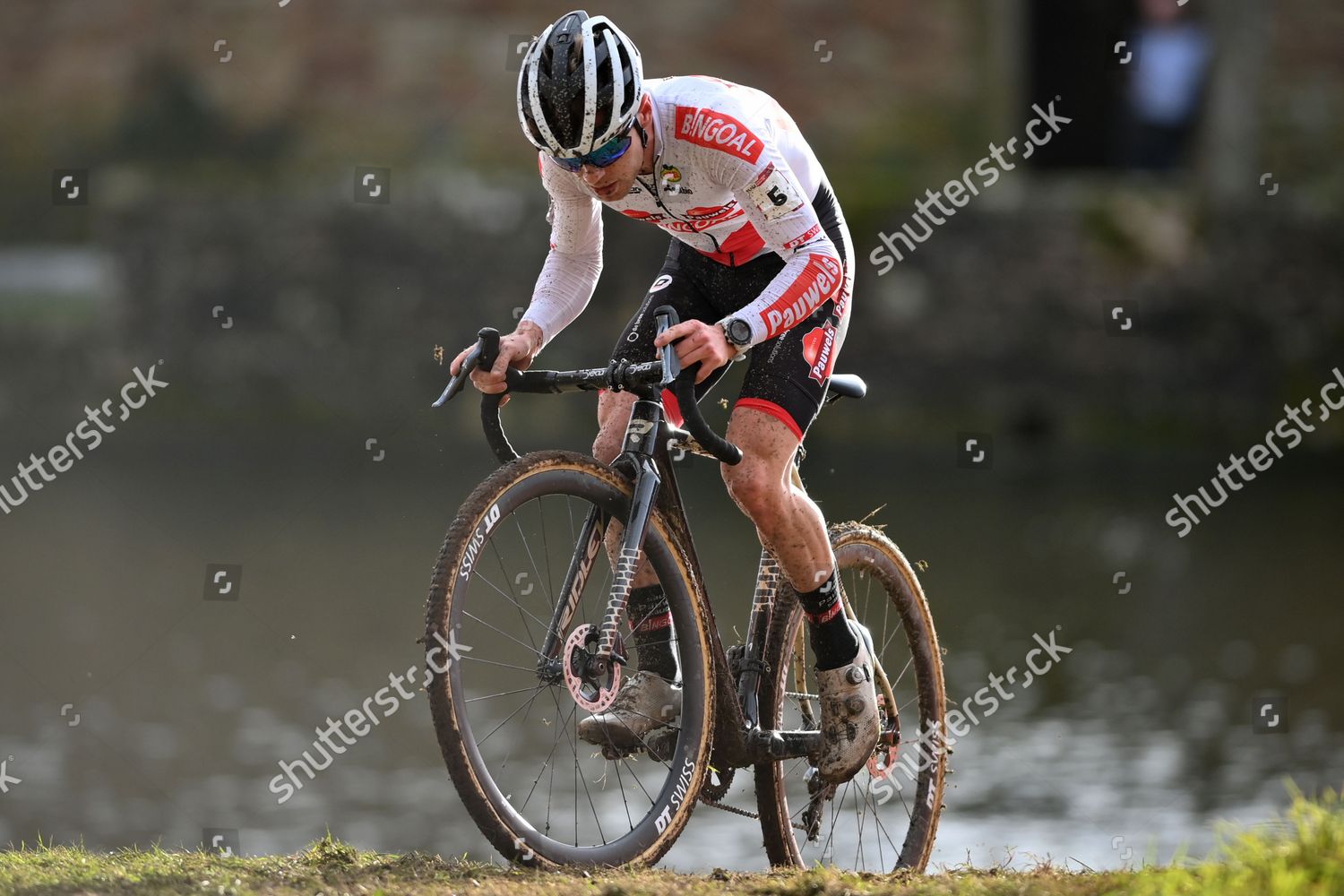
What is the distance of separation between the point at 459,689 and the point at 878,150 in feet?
57.1

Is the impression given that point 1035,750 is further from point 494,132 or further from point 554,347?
point 494,132

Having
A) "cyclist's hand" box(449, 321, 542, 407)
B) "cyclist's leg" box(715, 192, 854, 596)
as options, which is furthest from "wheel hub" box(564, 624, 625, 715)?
"cyclist's hand" box(449, 321, 542, 407)

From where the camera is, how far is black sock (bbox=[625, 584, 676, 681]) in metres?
4.92

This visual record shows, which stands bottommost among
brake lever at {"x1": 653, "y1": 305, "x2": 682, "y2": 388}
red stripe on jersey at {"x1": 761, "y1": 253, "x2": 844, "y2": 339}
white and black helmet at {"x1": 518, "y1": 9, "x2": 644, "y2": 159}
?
brake lever at {"x1": 653, "y1": 305, "x2": 682, "y2": 388}

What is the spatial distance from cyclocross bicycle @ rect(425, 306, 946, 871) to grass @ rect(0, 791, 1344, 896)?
188 mm

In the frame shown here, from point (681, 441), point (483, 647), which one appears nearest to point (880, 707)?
point (681, 441)

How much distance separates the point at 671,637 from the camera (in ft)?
16.2

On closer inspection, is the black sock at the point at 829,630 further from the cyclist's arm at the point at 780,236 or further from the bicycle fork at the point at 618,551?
the cyclist's arm at the point at 780,236

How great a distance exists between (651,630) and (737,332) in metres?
0.91

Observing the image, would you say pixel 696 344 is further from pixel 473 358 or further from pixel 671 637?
pixel 671 637
